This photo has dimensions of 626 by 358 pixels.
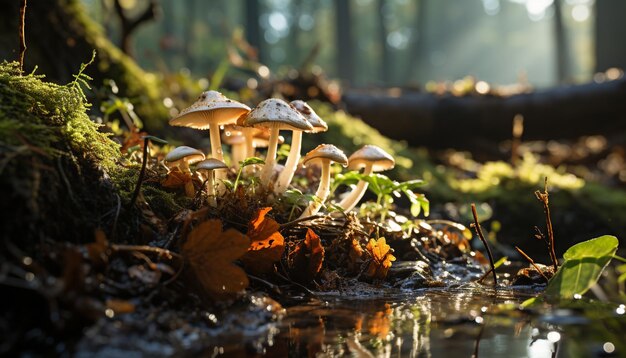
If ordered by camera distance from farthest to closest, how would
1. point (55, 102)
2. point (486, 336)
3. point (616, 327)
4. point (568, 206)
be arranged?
1. point (568, 206)
2. point (55, 102)
3. point (616, 327)
4. point (486, 336)

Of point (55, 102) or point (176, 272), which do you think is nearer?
point (176, 272)

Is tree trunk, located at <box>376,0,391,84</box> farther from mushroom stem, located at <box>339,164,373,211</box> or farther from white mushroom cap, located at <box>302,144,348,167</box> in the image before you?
white mushroom cap, located at <box>302,144,348,167</box>

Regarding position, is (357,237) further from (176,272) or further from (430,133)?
(430,133)

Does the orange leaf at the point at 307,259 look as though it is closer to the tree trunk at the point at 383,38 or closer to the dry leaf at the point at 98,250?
the dry leaf at the point at 98,250

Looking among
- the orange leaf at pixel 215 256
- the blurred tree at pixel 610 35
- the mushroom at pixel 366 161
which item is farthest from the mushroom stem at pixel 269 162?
the blurred tree at pixel 610 35

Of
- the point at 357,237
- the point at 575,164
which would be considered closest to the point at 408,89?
the point at 575,164

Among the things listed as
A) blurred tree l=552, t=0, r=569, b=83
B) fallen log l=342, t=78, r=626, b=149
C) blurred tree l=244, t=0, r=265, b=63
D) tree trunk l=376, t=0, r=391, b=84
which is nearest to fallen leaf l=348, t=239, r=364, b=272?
fallen log l=342, t=78, r=626, b=149
